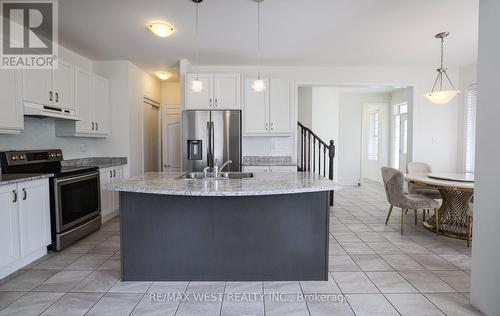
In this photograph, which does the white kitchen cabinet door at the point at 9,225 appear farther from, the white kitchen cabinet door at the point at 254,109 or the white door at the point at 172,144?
the white door at the point at 172,144

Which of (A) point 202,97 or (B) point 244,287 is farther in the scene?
(A) point 202,97

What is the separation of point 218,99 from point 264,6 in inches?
75.4

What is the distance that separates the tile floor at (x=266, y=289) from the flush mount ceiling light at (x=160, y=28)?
8.40 ft

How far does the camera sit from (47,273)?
8.57ft

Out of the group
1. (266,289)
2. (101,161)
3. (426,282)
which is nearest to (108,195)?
(101,161)

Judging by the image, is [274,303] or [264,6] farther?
[264,6]

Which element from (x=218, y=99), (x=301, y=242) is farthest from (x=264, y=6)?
(x=301, y=242)

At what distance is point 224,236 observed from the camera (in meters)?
2.40

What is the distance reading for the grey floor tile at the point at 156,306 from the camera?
2010mm

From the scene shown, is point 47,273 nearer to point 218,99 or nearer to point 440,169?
point 218,99

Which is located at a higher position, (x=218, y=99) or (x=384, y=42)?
(x=384, y=42)

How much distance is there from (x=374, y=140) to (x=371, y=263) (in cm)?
620

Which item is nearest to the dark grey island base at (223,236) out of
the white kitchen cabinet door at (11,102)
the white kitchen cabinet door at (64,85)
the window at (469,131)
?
the white kitchen cabinet door at (11,102)

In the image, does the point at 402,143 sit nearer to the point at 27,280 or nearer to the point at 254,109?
the point at 254,109
